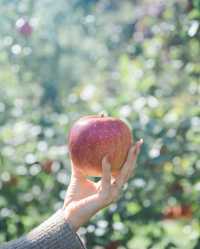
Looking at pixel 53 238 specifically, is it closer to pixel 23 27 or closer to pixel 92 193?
pixel 92 193

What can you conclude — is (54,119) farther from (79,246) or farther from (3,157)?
(79,246)

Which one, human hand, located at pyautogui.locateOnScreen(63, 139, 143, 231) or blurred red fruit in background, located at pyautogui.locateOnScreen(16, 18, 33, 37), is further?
blurred red fruit in background, located at pyautogui.locateOnScreen(16, 18, 33, 37)

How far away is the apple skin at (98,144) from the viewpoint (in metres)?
1.67

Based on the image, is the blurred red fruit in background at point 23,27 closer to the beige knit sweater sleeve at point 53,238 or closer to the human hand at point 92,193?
the human hand at point 92,193

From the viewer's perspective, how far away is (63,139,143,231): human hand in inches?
60.4

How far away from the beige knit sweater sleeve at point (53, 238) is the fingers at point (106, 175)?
0.14 meters

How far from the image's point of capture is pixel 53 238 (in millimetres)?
1586

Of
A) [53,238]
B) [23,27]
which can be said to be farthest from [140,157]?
[23,27]

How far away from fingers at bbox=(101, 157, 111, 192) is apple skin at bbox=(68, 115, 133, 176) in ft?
0.17

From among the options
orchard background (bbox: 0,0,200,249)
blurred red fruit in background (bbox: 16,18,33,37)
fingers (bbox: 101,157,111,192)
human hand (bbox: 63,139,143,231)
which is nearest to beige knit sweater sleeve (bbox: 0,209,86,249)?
human hand (bbox: 63,139,143,231)

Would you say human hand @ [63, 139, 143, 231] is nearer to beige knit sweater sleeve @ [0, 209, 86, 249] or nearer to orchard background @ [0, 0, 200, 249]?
beige knit sweater sleeve @ [0, 209, 86, 249]

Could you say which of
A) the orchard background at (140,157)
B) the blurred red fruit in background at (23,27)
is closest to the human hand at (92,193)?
the orchard background at (140,157)

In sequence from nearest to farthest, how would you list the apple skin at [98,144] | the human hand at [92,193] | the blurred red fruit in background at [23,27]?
the human hand at [92,193]
the apple skin at [98,144]
the blurred red fruit in background at [23,27]

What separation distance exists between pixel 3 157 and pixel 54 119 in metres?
0.30
